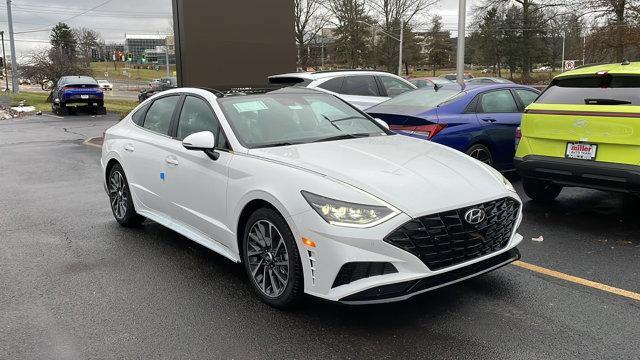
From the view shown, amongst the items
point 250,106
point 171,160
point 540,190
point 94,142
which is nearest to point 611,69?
point 540,190

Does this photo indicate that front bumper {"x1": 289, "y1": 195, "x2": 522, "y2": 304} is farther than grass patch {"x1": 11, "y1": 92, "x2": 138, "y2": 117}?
No

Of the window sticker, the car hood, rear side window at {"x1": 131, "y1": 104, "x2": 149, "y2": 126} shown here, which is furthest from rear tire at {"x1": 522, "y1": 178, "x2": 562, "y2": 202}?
rear side window at {"x1": 131, "y1": 104, "x2": 149, "y2": 126}

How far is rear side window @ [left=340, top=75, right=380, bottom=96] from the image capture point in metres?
10.4

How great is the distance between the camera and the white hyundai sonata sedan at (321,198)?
11.1 ft

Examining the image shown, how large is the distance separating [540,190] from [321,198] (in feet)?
14.7

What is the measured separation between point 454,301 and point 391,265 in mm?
934

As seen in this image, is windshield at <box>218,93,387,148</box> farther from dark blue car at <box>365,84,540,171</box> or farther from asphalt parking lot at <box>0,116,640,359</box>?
dark blue car at <box>365,84,540,171</box>

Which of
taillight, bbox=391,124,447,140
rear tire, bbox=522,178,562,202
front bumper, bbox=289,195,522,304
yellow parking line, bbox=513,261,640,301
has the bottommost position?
yellow parking line, bbox=513,261,640,301

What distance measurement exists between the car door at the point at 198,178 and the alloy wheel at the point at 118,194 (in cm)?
125

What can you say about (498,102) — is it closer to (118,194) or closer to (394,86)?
(394,86)

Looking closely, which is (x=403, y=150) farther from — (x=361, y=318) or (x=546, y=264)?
(x=546, y=264)

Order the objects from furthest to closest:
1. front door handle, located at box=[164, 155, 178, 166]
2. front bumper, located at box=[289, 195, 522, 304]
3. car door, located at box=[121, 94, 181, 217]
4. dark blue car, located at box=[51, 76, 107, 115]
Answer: dark blue car, located at box=[51, 76, 107, 115] < car door, located at box=[121, 94, 181, 217] < front door handle, located at box=[164, 155, 178, 166] < front bumper, located at box=[289, 195, 522, 304]

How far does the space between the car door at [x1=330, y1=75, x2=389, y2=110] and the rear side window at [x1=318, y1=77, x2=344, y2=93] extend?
0.24 feet

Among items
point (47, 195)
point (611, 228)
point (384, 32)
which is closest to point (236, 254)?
point (611, 228)
